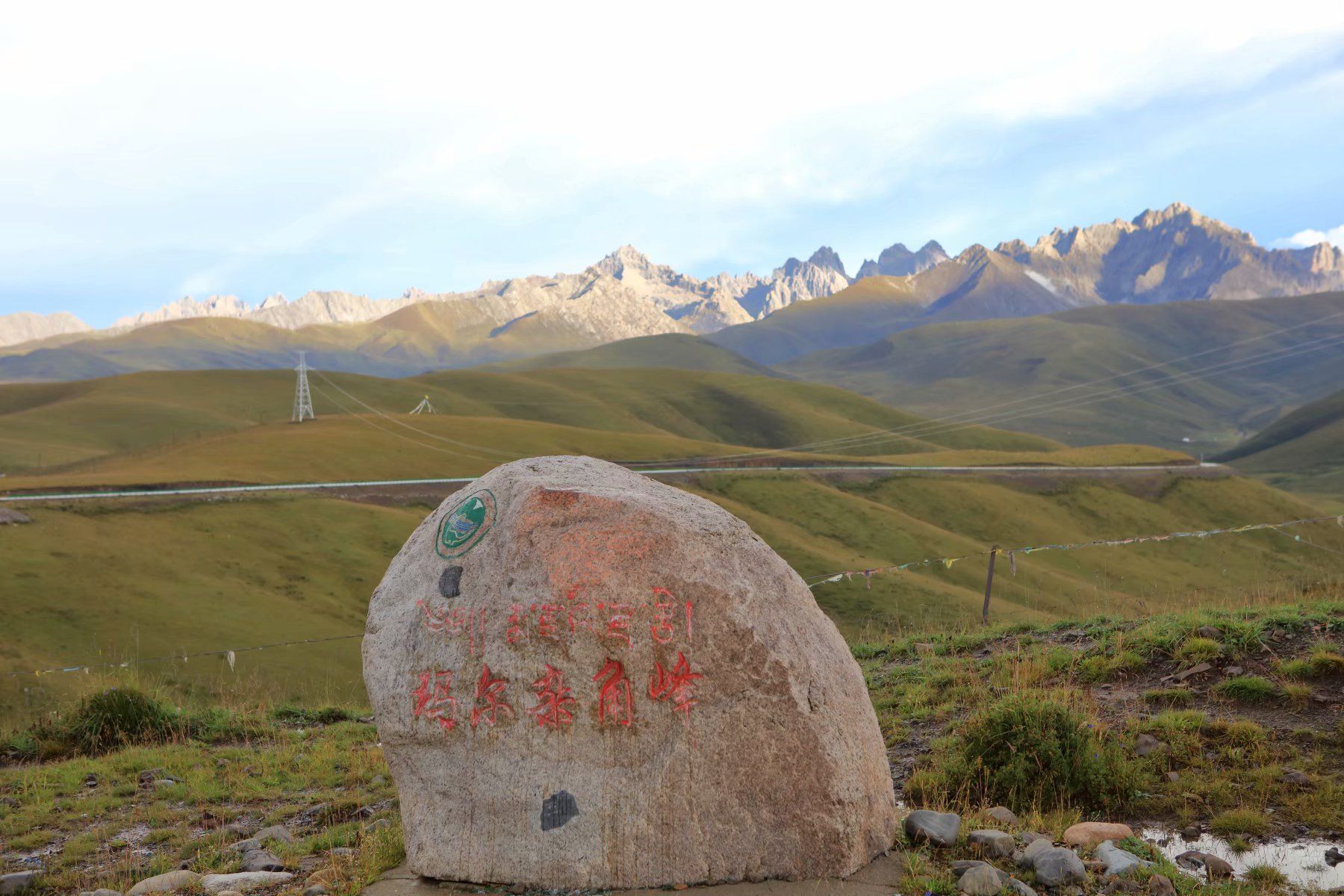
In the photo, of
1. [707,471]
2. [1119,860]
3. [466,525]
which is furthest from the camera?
[707,471]

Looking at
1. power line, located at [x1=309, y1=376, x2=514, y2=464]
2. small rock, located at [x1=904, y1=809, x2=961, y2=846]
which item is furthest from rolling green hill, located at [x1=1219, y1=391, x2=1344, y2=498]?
small rock, located at [x1=904, y1=809, x2=961, y2=846]

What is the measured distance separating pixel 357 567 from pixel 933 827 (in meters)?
34.0

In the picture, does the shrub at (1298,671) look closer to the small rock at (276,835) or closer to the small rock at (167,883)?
the small rock at (276,835)

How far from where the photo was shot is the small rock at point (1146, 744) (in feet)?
29.6

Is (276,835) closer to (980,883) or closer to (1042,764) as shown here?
(980,883)

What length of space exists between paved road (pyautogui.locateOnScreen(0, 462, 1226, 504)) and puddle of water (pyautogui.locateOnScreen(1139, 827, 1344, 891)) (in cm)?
2945

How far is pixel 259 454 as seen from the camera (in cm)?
5978

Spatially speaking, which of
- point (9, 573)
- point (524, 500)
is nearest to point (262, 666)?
point (9, 573)

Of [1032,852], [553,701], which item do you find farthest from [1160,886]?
[553,701]

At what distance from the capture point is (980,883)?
629cm

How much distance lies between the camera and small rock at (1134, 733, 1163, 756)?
29.6 feet

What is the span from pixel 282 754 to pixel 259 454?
A: 52.8 metres

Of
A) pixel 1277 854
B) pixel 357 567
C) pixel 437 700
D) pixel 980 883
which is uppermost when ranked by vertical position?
pixel 437 700

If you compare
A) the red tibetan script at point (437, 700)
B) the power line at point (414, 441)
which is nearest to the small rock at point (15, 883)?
the red tibetan script at point (437, 700)
